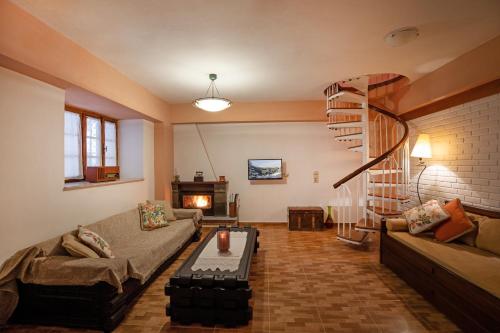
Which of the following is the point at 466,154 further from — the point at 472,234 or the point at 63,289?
the point at 63,289

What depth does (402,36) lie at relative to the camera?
7.97 feet

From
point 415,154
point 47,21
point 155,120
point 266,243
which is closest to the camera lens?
point 47,21

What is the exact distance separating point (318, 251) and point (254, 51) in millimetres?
3100

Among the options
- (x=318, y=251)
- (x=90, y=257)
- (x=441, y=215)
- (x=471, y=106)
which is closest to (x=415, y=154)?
(x=471, y=106)

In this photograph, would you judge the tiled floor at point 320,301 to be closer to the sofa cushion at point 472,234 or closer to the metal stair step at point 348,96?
the sofa cushion at point 472,234

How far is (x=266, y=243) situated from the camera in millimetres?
4371

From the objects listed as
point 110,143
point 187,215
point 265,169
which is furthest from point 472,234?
point 110,143

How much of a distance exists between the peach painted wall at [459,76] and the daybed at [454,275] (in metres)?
1.48

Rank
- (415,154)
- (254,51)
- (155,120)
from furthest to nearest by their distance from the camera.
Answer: (155,120)
(415,154)
(254,51)

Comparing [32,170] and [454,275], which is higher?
[32,170]

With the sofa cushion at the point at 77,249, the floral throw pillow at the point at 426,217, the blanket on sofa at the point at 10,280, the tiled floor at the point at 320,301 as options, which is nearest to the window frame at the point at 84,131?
the sofa cushion at the point at 77,249

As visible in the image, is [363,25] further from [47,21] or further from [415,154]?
[47,21]

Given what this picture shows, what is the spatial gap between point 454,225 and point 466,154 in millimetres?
1093

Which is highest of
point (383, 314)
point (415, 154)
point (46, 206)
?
point (415, 154)
